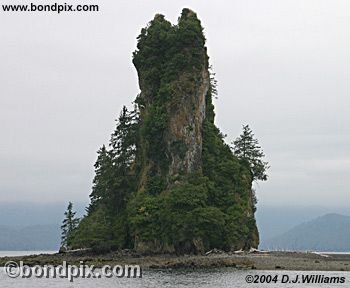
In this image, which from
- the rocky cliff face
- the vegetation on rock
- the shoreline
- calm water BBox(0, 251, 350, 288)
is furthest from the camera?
the rocky cliff face

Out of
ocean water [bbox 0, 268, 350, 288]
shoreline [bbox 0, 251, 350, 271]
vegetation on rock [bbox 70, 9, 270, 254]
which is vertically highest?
vegetation on rock [bbox 70, 9, 270, 254]

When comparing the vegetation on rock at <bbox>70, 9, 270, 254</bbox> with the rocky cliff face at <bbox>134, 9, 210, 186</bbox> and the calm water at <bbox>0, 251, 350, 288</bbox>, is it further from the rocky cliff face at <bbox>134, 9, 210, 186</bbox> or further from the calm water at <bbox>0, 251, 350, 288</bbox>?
the calm water at <bbox>0, 251, 350, 288</bbox>

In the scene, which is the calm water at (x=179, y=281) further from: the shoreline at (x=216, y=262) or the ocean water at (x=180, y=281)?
the shoreline at (x=216, y=262)

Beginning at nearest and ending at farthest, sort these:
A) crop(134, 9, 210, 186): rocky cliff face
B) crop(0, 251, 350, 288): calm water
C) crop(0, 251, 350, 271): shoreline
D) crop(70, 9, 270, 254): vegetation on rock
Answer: crop(0, 251, 350, 288): calm water → crop(0, 251, 350, 271): shoreline → crop(70, 9, 270, 254): vegetation on rock → crop(134, 9, 210, 186): rocky cliff face

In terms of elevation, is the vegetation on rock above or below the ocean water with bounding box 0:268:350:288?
above

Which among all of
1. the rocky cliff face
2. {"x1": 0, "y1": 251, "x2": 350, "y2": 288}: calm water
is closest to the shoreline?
{"x1": 0, "y1": 251, "x2": 350, "y2": 288}: calm water

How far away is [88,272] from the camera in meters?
65.9

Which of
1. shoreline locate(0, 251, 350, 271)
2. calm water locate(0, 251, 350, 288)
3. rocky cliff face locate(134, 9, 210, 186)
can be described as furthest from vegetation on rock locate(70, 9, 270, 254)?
calm water locate(0, 251, 350, 288)

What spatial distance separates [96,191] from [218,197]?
57.9ft

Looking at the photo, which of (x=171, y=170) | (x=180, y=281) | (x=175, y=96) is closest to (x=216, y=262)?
(x=180, y=281)

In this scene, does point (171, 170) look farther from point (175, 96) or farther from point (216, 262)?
point (216, 262)

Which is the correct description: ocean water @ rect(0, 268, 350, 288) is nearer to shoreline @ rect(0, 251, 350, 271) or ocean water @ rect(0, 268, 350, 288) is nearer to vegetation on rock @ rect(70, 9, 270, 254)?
shoreline @ rect(0, 251, 350, 271)

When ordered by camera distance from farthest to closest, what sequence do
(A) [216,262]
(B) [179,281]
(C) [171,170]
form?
(C) [171,170]
(A) [216,262]
(B) [179,281]

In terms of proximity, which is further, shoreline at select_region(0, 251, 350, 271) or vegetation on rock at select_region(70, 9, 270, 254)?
vegetation on rock at select_region(70, 9, 270, 254)
